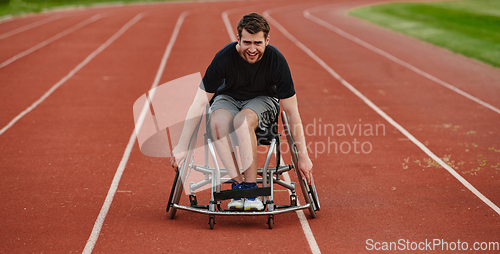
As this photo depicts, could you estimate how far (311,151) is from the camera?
19.9ft

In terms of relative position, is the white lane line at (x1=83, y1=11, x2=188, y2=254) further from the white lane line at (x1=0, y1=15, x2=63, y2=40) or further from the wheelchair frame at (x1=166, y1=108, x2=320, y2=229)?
the white lane line at (x1=0, y1=15, x2=63, y2=40)

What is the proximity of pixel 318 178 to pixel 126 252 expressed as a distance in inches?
88.6

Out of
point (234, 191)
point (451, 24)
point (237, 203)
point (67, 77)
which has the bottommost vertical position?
point (451, 24)

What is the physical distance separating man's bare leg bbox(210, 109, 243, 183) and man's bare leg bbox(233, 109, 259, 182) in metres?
0.08

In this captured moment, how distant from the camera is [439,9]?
76.2 ft

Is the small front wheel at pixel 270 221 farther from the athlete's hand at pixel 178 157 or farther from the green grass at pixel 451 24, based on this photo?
the green grass at pixel 451 24

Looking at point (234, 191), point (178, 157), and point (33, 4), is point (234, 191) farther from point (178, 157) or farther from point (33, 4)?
point (33, 4)

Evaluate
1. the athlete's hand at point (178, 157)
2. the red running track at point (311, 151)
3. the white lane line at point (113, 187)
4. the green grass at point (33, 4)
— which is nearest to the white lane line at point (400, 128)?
the red running track at point (311, 151)

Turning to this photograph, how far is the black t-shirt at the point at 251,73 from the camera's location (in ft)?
12.7

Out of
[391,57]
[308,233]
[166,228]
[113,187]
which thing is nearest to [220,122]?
[166,228]

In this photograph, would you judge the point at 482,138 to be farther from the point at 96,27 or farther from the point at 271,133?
the point at 96,27

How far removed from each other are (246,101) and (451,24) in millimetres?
16166

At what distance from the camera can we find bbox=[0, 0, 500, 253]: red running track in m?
3.73

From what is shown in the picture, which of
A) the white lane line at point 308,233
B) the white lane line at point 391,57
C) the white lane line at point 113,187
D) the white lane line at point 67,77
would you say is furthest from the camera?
the white lane line at point 391,57
